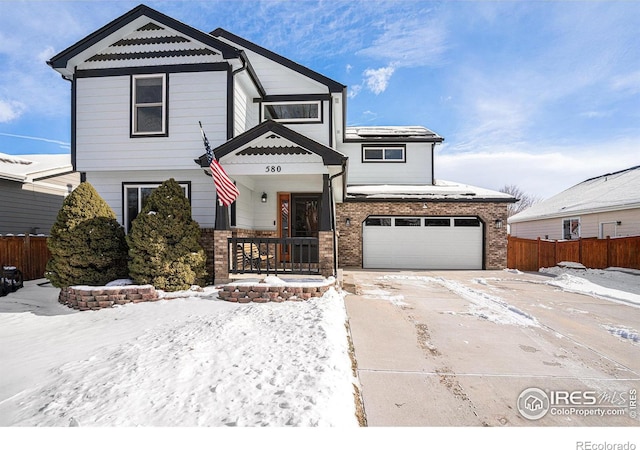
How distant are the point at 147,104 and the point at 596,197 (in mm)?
20929

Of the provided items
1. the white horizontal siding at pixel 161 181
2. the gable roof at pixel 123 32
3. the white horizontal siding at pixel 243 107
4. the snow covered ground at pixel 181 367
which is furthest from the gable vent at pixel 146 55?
the snow covered ground at pixel 181 367

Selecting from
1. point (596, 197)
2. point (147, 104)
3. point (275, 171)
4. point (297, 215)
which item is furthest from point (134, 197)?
point (596, 197)

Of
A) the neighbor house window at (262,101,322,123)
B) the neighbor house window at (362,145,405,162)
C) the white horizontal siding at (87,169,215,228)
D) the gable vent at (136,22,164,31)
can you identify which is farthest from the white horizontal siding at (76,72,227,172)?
the neighbor house window at (362,145,405,162)

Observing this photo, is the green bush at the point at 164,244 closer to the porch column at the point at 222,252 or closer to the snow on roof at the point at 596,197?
the porch column at the point at 222,252

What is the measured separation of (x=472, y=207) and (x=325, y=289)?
852 cm

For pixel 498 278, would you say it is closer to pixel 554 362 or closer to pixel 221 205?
pixel 554 362

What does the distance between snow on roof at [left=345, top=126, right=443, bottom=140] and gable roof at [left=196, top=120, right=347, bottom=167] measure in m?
8.40

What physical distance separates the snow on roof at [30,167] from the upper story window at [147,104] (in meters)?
6.83

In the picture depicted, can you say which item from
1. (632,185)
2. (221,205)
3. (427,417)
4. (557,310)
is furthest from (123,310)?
(632,185)

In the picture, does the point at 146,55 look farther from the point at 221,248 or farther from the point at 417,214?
the point at 417,214

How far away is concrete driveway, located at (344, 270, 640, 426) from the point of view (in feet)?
8.87

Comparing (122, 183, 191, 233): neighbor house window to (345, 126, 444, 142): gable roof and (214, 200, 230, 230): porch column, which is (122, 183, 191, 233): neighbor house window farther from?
(345, 126, 444, 142): gable roof

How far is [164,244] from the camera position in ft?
21.2

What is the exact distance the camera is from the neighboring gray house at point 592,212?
12711 millimetres
